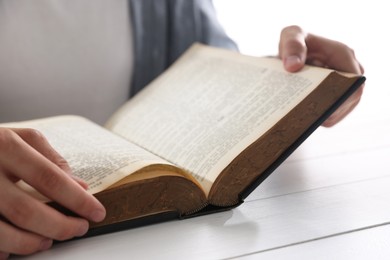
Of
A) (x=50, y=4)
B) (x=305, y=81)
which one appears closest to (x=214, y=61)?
(x=305, y=81)

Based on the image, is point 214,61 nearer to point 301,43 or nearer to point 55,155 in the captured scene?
point 301,43

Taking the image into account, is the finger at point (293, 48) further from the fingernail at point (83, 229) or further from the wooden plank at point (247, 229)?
the fingernail at point (83, 229)

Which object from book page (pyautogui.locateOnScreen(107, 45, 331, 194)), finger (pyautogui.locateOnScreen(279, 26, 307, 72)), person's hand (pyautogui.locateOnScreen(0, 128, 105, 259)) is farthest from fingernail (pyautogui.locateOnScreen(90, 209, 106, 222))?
finger (pyautogui.locateOnScreen(279, 26, 307, 72))

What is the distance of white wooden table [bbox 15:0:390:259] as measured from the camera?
0.52m

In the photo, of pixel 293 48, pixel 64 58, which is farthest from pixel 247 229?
pixel 64 58

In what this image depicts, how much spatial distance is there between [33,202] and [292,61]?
1.15ft

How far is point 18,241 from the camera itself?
52 cm

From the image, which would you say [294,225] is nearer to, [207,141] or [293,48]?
[207,141]

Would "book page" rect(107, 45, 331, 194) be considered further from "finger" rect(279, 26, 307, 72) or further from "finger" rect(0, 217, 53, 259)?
"finger" rect(0, 217, 53, 259)

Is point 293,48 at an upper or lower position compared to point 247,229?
upper

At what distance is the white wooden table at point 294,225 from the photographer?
1.70 feet

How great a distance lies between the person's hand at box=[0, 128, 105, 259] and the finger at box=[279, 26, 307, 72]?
30cm

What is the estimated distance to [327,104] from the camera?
644mm

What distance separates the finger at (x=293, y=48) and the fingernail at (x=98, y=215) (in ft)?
0.97
